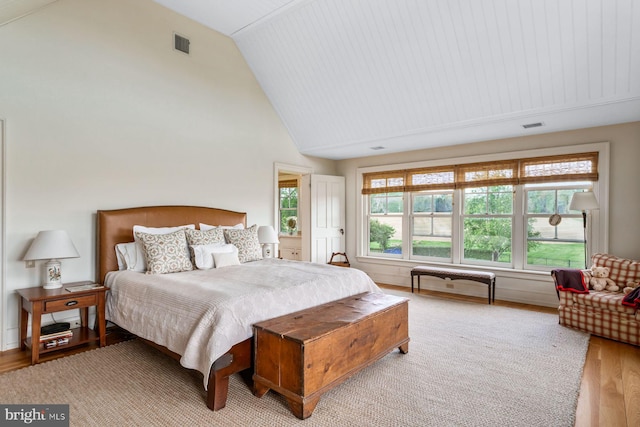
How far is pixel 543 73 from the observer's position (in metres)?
3.49

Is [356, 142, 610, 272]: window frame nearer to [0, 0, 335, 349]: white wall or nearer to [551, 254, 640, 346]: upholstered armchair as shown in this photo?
[551, 254, 640, 346]: upholstered armchair

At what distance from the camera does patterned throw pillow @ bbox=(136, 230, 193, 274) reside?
329cm

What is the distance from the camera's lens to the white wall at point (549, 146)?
4.11 meters

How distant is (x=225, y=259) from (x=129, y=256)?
3.06 ft

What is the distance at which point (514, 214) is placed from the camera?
5.00m

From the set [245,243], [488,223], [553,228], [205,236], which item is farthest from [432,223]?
[205,236]

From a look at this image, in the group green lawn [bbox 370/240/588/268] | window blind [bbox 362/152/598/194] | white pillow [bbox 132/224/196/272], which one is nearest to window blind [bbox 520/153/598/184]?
window blind [bbox 362/152/598/194]

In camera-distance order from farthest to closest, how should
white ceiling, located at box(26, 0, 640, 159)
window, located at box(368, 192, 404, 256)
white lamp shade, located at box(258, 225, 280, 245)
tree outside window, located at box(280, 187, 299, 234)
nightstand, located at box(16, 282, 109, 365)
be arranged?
tree outside window, located at box(280, 187, 299, 234), window, located at box(368, 192, 404, 256), white lamp shade, located at box(258, 225, 280, 245), white ceiling, located at box(26, 0, 640, 159), nightstand, located at box(16, 282, 109, 365)

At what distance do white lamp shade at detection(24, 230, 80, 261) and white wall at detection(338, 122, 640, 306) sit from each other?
4.66m

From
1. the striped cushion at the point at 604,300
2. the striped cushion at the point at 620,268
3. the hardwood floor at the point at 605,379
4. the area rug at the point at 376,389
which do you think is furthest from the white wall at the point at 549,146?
the area rug at the point at 376,389

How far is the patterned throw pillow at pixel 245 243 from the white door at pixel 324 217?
6.10ft

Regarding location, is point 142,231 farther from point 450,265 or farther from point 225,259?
point 450,265

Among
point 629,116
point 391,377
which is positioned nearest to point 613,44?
point 629,116

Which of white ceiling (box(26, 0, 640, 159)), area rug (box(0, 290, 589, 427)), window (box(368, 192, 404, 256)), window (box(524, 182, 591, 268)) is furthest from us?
window (box(368, 192, 404, 256))
